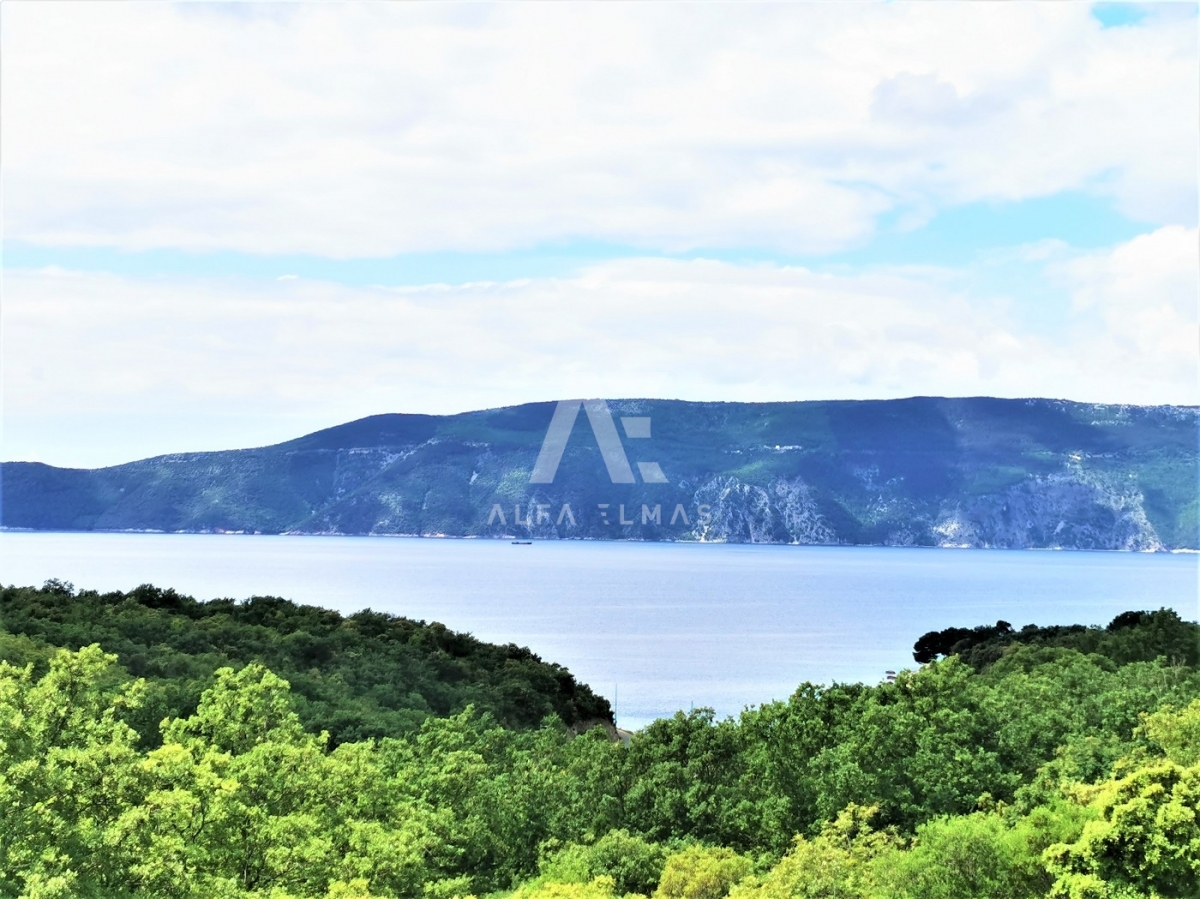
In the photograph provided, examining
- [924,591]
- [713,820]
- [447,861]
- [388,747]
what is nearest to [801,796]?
[713,820]

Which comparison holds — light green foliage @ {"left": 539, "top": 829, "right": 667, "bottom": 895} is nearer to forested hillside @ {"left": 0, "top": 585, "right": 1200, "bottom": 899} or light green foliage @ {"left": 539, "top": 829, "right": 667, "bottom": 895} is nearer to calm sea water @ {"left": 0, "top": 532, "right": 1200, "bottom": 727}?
forested hillside @ {"left": 0, "top": 585, "right": 1200, "bottom": 899}

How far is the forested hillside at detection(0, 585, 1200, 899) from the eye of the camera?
669 inches

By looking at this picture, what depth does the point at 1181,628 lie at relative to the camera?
62594mm

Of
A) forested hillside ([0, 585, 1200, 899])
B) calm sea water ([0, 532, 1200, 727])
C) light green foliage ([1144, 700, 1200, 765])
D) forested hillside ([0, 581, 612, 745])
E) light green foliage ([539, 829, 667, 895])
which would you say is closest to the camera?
forested hillside ([0, 585, 1200, 899])

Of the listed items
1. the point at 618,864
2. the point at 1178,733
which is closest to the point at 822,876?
the point at 618,864

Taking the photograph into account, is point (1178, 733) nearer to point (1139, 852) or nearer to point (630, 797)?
point (1139, 852)

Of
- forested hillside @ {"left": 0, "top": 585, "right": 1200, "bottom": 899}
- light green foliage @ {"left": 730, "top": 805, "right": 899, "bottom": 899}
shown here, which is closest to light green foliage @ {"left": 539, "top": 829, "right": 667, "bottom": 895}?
forested hillside @ {"left": 0, "top": 585, "right": 1200, "bottom": 899}

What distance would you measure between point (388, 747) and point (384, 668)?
21.5 meters

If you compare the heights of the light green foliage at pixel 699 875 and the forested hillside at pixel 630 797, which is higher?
the forested hillside at pixel 630 797

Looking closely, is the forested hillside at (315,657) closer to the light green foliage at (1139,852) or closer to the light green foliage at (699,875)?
the light green foliage at (699,875)

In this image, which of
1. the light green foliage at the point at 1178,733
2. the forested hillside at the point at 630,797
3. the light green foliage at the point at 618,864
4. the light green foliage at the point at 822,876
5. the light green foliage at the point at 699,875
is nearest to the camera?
the forested hillside at the point at 630,797

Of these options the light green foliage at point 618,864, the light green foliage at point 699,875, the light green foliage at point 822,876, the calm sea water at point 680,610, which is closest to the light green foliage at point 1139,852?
the light green foliage at point 822,876

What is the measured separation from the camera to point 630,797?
3155 centimetres

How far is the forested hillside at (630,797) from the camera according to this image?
1700 centimetres
